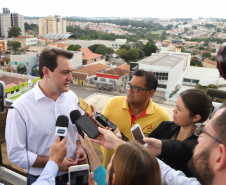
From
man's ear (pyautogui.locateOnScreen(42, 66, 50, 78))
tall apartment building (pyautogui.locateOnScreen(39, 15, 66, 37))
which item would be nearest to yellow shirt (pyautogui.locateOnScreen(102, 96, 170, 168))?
man's ear (pyautogui.locateOnScreen(42, 66, 50, 78))

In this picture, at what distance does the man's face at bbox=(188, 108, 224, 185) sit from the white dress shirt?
0.77 metres

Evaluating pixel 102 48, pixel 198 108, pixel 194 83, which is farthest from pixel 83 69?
pixel 198 108

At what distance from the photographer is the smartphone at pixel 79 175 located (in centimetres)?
77

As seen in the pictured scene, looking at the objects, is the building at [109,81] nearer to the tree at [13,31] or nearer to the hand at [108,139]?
the hand at [108,139]

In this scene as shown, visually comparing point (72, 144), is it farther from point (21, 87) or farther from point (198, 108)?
point (21, 87)

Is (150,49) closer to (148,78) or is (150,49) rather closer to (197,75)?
(197,75)

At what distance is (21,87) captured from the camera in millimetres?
7895

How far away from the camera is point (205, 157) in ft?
1.93

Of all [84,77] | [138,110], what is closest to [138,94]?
[138,110]

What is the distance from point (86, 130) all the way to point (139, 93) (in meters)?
0.46

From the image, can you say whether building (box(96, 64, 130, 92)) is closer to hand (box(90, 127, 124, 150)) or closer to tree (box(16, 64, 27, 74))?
tree (box(16, 64, 27, 74))

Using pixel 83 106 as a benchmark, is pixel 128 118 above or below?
below

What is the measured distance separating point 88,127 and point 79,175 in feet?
0.96

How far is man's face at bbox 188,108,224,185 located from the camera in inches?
22.4
